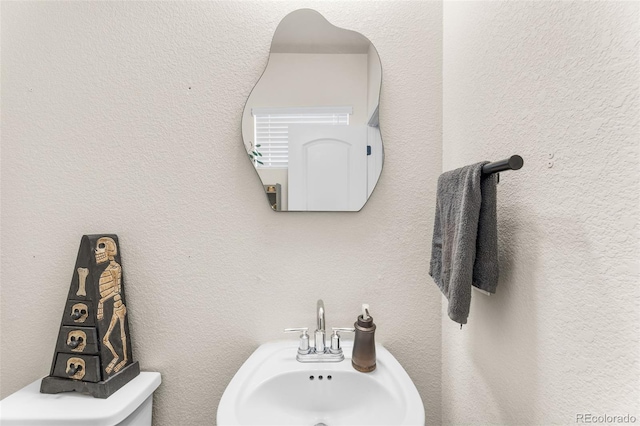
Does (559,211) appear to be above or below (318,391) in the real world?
above

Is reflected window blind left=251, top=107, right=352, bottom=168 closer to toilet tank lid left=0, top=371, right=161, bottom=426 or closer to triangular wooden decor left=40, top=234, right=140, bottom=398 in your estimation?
triangular wooden decor left=40, top=234, right=140, bottom=398

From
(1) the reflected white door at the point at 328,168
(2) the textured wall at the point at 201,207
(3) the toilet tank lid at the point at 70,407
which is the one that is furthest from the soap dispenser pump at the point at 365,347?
(3) the toilet tank lid at the point at 70,407

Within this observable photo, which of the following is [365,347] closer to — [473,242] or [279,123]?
[473,242]

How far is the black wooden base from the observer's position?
0.81m

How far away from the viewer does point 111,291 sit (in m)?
0.88

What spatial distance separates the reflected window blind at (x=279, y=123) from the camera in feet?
3.09

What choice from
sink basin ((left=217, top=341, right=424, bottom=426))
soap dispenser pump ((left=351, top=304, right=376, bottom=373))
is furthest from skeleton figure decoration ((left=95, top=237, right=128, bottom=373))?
soap dispenser pump ((left=351, top=304, right=376, bottom=373))

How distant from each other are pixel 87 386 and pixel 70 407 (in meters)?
0.05

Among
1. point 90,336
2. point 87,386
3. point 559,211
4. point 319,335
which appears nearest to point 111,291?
point 90,336

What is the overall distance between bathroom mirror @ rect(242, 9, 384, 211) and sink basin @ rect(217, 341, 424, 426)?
49 centimetres

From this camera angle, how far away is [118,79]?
3.18 feet

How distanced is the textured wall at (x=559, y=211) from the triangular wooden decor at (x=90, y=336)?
1.04 m

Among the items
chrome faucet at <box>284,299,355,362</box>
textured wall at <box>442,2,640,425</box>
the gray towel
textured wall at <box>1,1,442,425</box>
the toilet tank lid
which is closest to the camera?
textured wall at <box>442,2,640,425</box>

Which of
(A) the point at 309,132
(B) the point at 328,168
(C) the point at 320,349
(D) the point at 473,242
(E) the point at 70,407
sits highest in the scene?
(A) the point at 309,132
